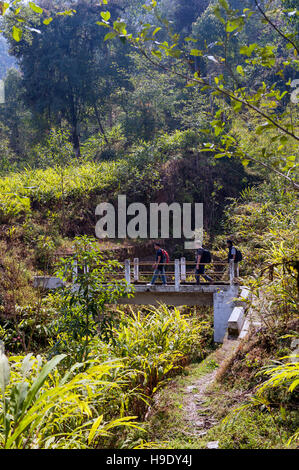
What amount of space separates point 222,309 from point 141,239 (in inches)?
321

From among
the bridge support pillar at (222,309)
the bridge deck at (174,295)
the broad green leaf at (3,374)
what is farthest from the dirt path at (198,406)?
the bridge deck at (174,295)

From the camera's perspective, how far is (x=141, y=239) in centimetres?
1853

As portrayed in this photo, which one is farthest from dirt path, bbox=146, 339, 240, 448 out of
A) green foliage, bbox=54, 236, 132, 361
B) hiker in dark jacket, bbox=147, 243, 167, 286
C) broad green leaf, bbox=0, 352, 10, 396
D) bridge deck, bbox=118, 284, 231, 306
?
hiker in dark jacket, bbox=147, 243, 167, 286

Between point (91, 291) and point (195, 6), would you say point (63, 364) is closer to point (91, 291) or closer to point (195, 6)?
point (91, 291)

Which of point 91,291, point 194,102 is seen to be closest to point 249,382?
point 91,291

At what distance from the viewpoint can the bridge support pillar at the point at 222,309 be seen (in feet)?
35.4

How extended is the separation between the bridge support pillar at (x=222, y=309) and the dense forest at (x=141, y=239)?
50 cm

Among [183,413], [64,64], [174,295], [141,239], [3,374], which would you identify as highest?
[64,64]

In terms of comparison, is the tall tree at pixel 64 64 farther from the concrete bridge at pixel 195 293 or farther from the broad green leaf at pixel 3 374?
the broad green leaf at pixel 3 374

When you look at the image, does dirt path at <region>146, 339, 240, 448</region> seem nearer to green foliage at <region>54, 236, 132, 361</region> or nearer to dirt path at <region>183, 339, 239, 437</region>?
dirt path at <region>183, 339, 239, 437</region>

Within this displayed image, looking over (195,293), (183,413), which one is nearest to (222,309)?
(195,293)

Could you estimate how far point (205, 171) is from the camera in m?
21.6

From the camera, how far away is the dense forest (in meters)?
3.33

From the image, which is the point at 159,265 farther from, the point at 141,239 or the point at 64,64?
the point at 64,64
